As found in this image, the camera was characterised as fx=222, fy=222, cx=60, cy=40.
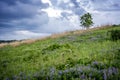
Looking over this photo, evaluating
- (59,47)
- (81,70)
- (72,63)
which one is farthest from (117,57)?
(59,47)

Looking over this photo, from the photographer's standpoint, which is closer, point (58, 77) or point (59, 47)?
point (58, 77)

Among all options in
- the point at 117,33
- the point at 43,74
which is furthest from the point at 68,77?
the point at 117,33

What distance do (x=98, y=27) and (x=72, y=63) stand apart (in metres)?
25.1

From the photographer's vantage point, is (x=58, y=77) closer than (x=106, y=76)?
No

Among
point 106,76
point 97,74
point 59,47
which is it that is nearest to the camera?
point 106,76

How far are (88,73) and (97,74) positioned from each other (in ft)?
1.11

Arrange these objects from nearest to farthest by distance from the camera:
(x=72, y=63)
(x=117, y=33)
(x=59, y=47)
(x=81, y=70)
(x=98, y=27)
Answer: (x=81, y=70) → (x=72, y=63) → (x=59, y=47) → (x=117, y=33) → (x=98, y=27)

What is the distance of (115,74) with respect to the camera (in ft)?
20.4

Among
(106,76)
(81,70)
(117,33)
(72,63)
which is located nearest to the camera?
(106,76)

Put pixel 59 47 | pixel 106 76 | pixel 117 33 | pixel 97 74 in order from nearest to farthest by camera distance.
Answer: pixel 106 76 < pixel 97 74 < pixel 59 47 < pixel 117 33

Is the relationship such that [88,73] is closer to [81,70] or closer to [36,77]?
[81,70]

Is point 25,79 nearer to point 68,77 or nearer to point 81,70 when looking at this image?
point 68,77

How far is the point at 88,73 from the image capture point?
6797 millimetres

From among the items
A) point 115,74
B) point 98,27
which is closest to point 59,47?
point 115,74
